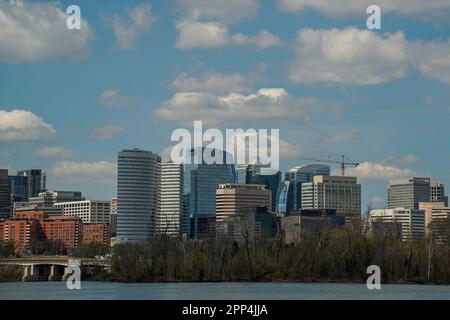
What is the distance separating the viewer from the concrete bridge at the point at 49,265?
139m

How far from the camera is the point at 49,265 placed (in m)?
152

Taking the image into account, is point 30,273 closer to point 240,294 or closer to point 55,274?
point 55,274

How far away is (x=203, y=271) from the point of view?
109 meters

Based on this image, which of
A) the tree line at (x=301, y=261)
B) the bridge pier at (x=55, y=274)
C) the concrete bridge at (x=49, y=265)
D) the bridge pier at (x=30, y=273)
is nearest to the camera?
the tree line at (x=301, y=261)

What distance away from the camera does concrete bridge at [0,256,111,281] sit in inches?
5463

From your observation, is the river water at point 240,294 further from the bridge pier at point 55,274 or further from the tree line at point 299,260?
the bridge pier at point 55,274

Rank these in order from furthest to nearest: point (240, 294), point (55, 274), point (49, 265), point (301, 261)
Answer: point (49, 265)
point (55, 274)
point (301, 261)
point (240, 294)

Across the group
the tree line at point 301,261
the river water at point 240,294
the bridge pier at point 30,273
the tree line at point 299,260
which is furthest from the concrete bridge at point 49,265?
the river water at point 240,294

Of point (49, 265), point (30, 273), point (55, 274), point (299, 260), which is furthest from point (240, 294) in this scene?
point (49, 265)
